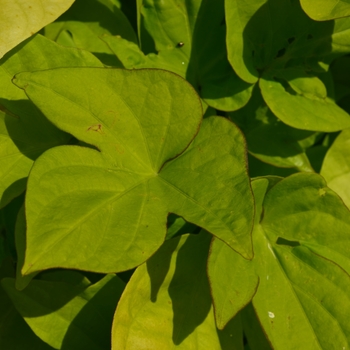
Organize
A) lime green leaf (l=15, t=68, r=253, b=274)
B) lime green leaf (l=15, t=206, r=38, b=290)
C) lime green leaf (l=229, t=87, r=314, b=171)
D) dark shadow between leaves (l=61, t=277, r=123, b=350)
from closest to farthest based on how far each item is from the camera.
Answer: lime green leaf (l=15, t=68, r=253, b=274)
lime green leaf (l=15, t=206, r=38, b=290)
dark shadow between leaves (l=61, t=277, r=123, b=350)
lime green leaf (l=229, t=87, r=314, b=171)

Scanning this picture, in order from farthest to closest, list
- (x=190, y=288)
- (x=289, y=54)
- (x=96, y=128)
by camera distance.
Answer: (x=289, y=54) < (x=190, y=288) < (x=96, y=128)

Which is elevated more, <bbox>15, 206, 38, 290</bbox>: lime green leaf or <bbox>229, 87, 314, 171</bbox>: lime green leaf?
<bbox>15, 206, 38, 290</bbox>: lime green leaf

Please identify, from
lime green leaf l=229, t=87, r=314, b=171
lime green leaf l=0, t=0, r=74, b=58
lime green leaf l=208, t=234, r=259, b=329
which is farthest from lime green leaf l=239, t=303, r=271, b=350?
lime green leaf l=0, t=0, r=74, b=58

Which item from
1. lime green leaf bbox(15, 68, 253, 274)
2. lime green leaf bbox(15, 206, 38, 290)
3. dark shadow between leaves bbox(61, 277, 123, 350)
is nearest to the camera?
lime green leaf bbox(15, 68, 253, 274)

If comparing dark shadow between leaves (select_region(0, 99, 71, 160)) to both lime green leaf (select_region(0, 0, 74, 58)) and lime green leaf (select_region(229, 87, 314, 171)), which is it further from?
lime green leaf (select_region(229, 87, 314, 171))

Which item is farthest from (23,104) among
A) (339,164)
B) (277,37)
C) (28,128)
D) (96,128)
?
(339,164)

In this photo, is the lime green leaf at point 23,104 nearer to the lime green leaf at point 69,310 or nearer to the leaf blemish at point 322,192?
the lime green leaf at point 69,310

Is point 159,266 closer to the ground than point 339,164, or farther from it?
farther from it

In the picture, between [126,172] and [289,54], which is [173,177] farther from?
[289,54]

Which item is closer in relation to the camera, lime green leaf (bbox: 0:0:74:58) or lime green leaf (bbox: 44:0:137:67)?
lime green leaf (bbox: 0:0:74:58)
